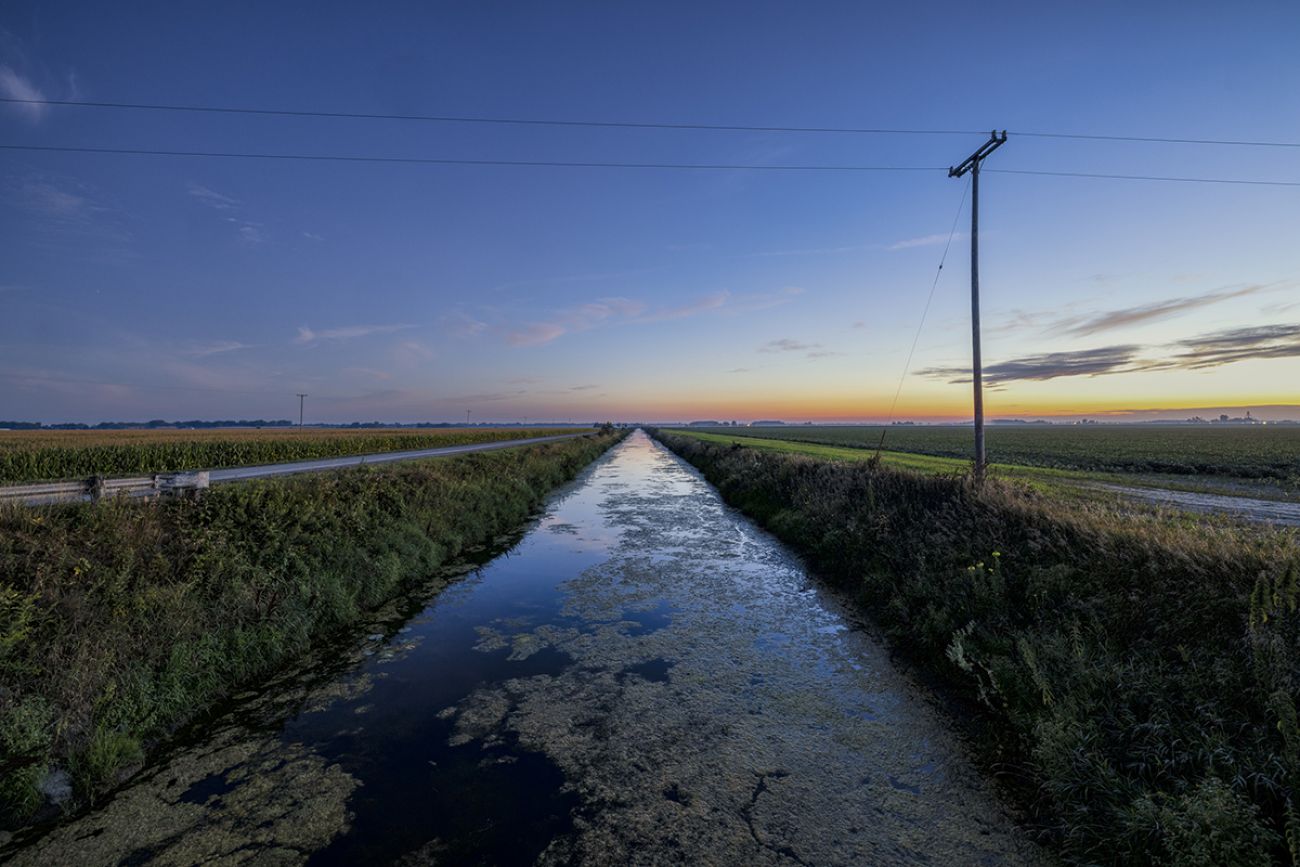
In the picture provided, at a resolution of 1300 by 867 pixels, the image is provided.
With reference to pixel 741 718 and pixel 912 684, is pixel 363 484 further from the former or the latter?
pixel 912 684

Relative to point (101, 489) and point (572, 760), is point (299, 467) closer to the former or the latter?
point (101, 489)

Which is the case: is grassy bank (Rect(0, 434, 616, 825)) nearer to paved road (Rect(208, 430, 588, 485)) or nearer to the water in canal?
the water in canal

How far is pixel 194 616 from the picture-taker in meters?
6.01

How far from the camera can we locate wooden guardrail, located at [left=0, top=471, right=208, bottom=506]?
8.48 metres

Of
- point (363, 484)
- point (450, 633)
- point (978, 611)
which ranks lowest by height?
point (450, 633)

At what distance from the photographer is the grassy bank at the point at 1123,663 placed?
3213mm

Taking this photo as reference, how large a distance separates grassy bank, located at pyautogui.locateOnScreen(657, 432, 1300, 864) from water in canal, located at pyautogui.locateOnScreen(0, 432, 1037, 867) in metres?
0.67

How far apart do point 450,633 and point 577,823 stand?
4698 mm

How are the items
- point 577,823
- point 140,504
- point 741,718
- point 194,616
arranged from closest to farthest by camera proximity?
point 577,823, point 741,718, point 194,616, point 140,504

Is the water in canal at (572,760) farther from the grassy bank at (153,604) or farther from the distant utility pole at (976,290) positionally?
the distant utility pole at (976,290)

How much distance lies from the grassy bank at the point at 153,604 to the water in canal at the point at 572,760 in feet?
1.70

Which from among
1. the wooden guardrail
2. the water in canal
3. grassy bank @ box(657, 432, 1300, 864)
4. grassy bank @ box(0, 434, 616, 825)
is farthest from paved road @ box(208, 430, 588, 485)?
grassy bank @ box(657, 432, 1300, 864)

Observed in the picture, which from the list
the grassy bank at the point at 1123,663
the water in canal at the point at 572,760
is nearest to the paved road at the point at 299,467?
the water in canal at the point at 572,760

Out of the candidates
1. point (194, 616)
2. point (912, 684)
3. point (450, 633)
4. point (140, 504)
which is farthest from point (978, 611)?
point (140, 504)
